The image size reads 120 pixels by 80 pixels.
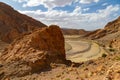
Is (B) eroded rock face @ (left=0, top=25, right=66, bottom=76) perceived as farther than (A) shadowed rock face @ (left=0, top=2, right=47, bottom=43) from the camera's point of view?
No

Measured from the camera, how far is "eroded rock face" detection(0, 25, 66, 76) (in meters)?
18.9

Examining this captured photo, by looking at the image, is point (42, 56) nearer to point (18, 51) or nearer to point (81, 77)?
point (18, 51)

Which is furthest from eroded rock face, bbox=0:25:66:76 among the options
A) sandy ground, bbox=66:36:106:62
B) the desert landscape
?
sandy ground, bbox=66:36:106:62

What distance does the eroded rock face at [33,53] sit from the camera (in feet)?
62.0

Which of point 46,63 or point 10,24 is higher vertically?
point 10,24

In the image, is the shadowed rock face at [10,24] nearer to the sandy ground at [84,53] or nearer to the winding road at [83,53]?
the winding road at [83,53]

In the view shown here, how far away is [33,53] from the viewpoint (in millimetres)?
20984

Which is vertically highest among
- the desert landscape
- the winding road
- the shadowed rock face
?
the shadowed rock face

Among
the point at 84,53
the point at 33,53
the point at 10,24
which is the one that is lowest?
the point at 84,53

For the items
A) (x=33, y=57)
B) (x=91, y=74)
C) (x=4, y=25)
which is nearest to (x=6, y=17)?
(x=4, y=25)

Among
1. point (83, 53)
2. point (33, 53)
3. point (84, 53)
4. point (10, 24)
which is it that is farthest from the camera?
point (10, 24)

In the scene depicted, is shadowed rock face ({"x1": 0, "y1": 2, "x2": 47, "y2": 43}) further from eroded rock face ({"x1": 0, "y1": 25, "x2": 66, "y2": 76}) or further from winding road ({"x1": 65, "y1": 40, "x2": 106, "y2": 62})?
eroded rock face ({"x1": 0, "y1": 25, "x2": 66, "y2": 76})

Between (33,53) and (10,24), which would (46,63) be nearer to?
(33,53)

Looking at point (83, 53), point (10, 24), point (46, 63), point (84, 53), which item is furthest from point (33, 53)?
point (10, 24)
